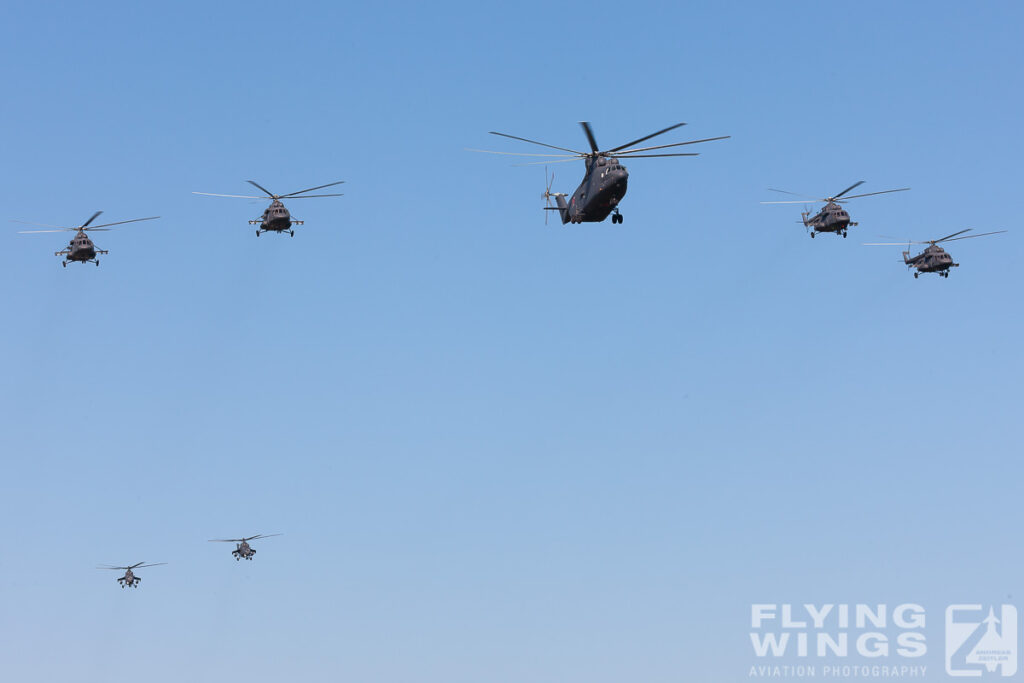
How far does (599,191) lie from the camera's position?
270ft

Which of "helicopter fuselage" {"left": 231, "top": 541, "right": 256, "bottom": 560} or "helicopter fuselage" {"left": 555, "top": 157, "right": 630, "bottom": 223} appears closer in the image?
"helicopter fuselage" {"left": 555, "top": 157, "right": 630, "bottom": 223}

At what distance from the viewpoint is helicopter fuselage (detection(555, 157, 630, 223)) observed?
267ft

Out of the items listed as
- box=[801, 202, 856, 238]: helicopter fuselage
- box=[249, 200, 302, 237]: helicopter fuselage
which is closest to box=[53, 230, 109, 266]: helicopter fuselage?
box=[249, 200, 302, 237]: helicopter fuselage

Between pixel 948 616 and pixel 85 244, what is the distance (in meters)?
82.1

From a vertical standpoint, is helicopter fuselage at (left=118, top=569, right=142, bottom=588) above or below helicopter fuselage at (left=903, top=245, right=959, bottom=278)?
below

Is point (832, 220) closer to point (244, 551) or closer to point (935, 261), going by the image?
point (935, 261)

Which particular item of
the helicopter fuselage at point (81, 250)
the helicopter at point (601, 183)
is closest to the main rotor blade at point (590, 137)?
the helicopter at point (601, 183)

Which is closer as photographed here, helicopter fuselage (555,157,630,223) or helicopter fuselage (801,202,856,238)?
helicopter fuselage (555,157,630,223)

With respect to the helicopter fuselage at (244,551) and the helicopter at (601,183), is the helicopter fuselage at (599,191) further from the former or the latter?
the helicopter fuselage at (244,551)

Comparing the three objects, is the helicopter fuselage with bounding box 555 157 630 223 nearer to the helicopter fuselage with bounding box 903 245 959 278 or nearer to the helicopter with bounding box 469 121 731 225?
the helicopter with bounding box 469 121 731 225

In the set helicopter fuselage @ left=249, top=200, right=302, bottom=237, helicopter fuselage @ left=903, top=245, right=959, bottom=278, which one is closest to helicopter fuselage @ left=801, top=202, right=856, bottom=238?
helicopter fuselage @ left=903, top=245, right=959, bottom=278

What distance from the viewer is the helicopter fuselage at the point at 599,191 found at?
81375mm

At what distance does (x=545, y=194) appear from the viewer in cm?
9519

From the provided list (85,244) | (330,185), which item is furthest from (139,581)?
(330,185)
